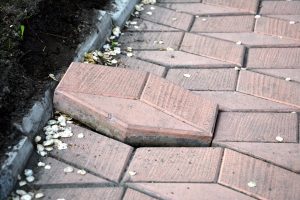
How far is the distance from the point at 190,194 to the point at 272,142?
19.5 inches

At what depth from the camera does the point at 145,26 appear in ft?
10.2

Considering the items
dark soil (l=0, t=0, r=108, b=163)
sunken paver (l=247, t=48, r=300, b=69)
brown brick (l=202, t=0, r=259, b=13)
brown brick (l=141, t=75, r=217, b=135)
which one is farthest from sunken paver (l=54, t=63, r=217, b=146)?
brown brick (l=202, t=0, r=259, b=13)

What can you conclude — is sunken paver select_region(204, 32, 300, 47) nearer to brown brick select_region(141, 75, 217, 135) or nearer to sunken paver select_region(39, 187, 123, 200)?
brown brick select_region(141, 75, 217, 135)

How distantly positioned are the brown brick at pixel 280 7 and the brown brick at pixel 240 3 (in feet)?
0.18

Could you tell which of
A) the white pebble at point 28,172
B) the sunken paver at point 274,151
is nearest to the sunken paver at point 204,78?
the sunken paver at point 274,151

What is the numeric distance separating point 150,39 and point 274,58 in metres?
0.71

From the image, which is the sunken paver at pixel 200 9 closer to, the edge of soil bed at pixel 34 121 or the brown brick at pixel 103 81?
the edge of soil bed at pixel 34 121

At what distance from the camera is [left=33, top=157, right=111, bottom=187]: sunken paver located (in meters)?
1.99

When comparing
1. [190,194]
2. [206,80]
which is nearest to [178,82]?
[206,80]

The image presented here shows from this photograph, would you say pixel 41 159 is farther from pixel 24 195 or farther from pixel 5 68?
pixel 5 68

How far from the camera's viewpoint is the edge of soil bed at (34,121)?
1910 millimetres

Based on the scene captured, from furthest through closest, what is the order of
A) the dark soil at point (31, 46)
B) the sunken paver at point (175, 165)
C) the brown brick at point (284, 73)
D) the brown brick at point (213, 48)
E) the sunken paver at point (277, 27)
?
the sunken paver at point (277, 27), the brown brick at point (213, 48), the brown brick at point (284, 73), the dark soil at point (31, 46), the sunken paver at point (175, 165)

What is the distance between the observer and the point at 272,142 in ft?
7.30

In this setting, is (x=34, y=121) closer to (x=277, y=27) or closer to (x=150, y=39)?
(x=150, y=39)
